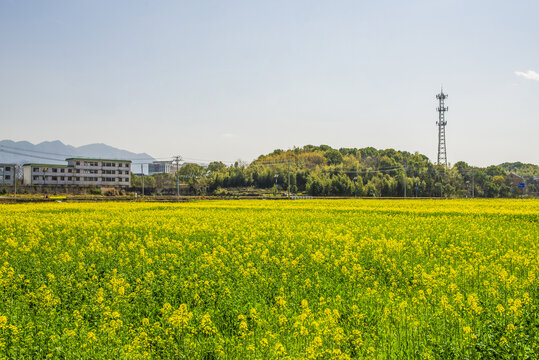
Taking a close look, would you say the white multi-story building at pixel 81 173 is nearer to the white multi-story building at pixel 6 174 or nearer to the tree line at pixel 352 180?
the white multi-story building at pixel 6 174

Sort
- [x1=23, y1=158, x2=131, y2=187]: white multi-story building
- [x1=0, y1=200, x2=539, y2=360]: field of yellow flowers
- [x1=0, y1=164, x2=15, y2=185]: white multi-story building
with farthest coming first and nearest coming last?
[x1=0, y1=164, x2=15, y2=185]: white multi-story building → [x1=23, y1=158, x2=131, y2=187]: white multi-story building → [x1=0, y1=200, x2=539, y2=360]: field of yellow flowers

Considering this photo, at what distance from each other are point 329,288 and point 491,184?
118 meters

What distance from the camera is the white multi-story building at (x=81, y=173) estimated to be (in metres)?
87.9

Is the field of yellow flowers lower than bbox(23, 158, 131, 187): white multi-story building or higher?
lower

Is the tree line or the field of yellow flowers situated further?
the tree line

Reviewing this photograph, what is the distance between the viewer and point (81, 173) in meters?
92.7

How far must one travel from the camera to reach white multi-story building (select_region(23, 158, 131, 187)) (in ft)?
289

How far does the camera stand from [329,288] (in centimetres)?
859

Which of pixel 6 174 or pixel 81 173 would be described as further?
pixel 81 173

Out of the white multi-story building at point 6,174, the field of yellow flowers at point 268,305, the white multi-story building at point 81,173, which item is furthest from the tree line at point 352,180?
the field of yellow flowers at point 268,305

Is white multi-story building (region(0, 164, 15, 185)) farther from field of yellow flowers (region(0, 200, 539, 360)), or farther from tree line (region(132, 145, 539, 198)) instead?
field of yellow flowers (region(0, 200, 539, 360))

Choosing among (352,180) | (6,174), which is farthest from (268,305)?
(6,174)

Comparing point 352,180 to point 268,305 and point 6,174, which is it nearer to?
point 6,174

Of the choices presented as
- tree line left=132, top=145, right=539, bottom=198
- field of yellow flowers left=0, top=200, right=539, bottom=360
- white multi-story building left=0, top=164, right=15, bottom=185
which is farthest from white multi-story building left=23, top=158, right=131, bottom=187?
field of yellow flowers left=0, top=200, right=539, bottom=360
